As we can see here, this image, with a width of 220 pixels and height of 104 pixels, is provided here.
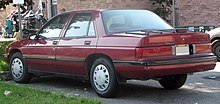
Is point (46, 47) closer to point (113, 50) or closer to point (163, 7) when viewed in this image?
point (113, 50)

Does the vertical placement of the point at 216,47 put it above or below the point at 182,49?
below

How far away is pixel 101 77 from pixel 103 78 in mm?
42

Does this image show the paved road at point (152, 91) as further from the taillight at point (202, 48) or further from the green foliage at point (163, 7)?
the green foliage at point (163, 7)

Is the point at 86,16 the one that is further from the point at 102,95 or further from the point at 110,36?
the point at 102,95

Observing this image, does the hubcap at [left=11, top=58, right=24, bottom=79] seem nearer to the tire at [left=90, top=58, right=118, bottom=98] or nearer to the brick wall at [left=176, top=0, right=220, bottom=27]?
the tire at [left=90, top=58, right=118, bottom=98]

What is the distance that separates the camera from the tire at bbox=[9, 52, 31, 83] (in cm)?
923

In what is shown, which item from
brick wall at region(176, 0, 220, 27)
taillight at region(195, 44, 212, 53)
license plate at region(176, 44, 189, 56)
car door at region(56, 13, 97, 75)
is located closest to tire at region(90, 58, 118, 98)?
car door at region(56, 13, 97, 75)

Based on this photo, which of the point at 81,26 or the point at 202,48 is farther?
the point at 81,26

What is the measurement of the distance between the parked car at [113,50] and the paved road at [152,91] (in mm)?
261

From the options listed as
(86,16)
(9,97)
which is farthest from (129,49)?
(9,97)

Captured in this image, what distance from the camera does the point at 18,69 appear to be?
30.7ft

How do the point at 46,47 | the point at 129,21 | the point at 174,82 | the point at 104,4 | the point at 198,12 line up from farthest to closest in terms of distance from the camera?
1. the point at 198,12
2. the point at 104,4
3. the point at 46,47
4. the point at 174,82
5. the point at 129,21

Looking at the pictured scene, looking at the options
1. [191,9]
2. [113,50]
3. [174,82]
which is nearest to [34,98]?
[113,50]

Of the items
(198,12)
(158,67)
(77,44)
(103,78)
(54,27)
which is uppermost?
(198,12)
